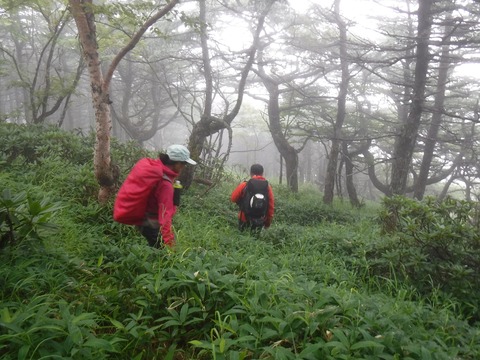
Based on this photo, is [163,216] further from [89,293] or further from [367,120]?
[367,120]

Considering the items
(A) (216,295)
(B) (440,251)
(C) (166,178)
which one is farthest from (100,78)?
(B) (440,251)

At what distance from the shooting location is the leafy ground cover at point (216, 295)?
2213 mm

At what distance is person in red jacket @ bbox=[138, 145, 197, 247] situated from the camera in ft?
12.3

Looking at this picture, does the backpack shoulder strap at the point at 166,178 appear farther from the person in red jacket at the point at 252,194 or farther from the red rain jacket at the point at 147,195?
the person in red jacket at the point at 252,194

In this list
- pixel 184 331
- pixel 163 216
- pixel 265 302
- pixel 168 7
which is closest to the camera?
pixel 184 331

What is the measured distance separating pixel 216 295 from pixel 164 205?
1346mm

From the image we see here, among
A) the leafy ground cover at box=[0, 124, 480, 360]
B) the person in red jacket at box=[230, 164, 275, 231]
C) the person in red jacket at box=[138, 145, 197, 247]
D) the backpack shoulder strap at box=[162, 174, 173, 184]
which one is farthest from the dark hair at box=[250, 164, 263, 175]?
the backpack shoulder strap at box=[162, 174, 173, 184]

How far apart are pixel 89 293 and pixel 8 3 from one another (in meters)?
9.99

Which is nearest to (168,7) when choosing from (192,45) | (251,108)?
(192,45)

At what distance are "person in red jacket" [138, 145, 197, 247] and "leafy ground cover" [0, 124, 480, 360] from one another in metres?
0.28

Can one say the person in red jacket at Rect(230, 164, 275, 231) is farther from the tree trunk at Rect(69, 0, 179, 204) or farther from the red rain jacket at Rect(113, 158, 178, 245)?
the red rain jacket at Rect(113, 158, 178, 245)

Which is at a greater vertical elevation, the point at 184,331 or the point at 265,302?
the point at 265,302

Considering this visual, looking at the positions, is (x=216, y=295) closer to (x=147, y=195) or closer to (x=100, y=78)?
(x=147, y=195)

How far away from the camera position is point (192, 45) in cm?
1562
